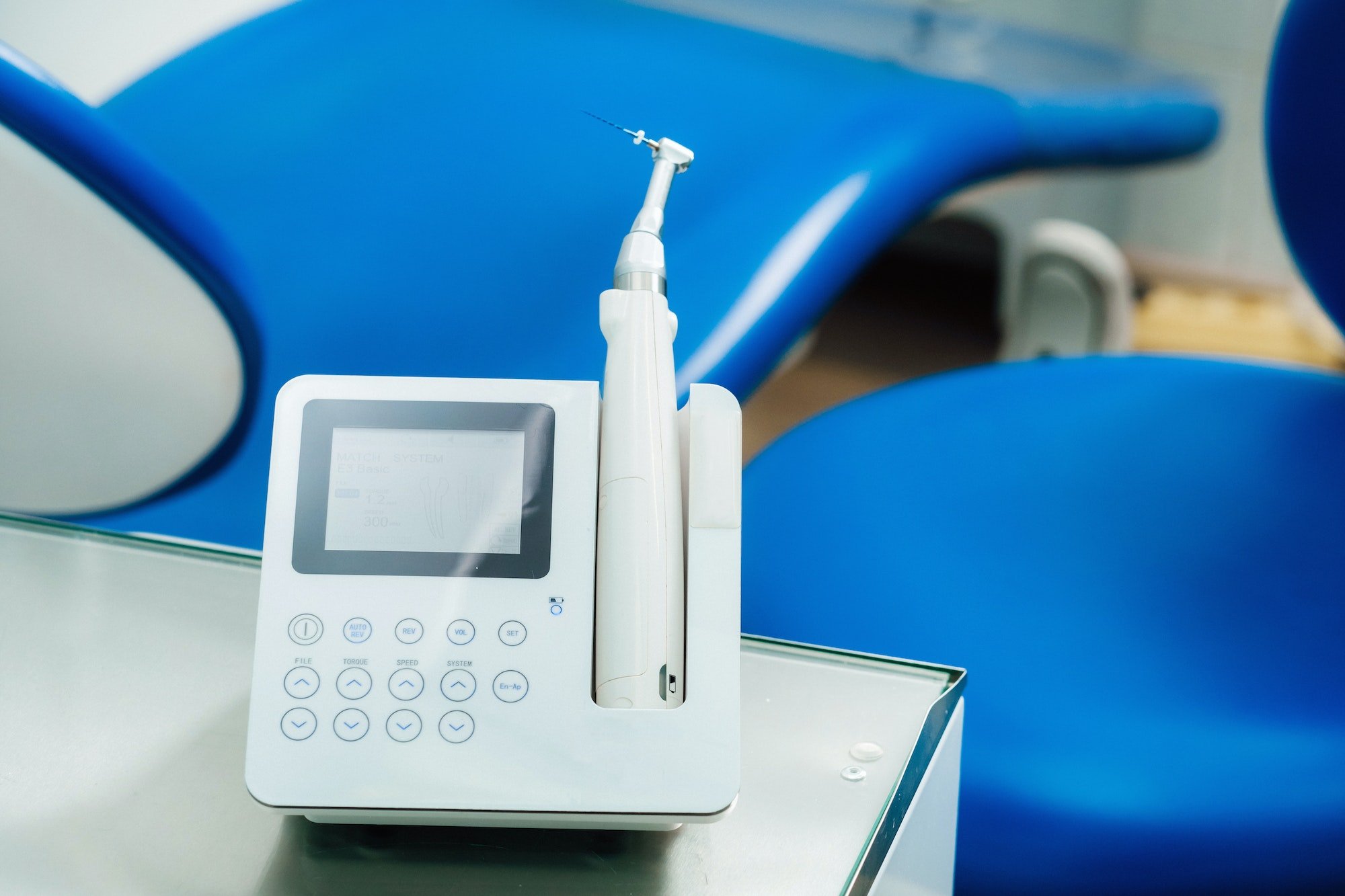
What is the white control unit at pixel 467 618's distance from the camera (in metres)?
0.34

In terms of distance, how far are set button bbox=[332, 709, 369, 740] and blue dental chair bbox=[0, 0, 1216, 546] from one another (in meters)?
0.37

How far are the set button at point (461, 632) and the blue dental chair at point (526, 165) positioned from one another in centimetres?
35

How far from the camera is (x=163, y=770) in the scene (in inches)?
15.1

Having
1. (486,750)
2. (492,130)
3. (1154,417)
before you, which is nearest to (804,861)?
(486,750)

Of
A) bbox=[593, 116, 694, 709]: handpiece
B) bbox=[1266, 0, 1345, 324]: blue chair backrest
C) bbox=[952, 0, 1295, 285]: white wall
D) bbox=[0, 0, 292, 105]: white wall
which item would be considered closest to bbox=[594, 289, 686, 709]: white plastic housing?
bbox=[593, 116, 694, 709]: handpiece

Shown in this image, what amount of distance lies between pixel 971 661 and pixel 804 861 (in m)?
0.27

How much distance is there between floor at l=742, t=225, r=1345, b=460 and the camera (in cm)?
207

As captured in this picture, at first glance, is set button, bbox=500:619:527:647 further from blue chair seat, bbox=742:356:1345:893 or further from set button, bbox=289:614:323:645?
blue chair seat, bbox=742:356:1345:893

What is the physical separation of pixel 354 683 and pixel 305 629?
2cm

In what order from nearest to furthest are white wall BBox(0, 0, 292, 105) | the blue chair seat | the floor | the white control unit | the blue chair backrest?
1. the white control unit
2. the blue chair seat
3. the blue chair backrest
4. white wall BBox(0, 0, 292, 105)
5. the floor

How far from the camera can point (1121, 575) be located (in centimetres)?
66

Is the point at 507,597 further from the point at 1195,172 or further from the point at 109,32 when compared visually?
the point at 1195,172

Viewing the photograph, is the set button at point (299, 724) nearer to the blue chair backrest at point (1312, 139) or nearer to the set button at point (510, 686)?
the set button at point (510, 686)

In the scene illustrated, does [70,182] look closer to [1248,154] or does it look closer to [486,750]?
[486,750]
